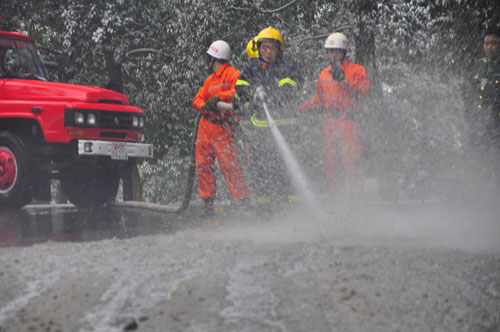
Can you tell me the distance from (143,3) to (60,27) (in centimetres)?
375

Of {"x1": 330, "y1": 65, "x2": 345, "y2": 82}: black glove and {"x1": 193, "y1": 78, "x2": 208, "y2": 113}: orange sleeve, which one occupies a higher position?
{"x1": 330, "y1": 65, "x2": 345, "y2": 82}: black glove

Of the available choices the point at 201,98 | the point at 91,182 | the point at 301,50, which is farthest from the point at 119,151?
the point at 301,50

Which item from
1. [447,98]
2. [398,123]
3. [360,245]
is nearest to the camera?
[360,245]

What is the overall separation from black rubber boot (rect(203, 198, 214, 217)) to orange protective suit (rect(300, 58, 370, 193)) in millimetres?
1455

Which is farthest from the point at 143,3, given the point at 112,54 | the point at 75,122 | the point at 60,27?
the point at 75,122

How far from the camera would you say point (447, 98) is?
23.1 m

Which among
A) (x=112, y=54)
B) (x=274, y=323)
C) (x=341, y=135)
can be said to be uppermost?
(x=112, y=54)

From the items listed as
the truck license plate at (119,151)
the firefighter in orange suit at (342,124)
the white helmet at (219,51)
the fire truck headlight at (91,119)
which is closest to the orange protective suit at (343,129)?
the firefighter in orange suit at (342,124)

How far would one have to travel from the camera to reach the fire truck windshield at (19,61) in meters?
10.1

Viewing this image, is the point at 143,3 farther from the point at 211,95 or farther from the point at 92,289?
the point at 92,289

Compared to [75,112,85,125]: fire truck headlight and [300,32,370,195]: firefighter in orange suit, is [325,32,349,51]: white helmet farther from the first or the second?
[75,112,85,125]: fire truck headlight

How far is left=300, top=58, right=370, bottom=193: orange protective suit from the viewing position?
29.8ft

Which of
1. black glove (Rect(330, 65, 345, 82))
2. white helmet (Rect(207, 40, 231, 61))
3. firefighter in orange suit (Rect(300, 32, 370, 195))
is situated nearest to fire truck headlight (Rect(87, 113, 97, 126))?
white helmet (Rect(207, 40, 231, 61))

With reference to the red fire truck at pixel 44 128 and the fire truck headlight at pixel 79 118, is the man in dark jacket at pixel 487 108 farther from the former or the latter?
the fire truck headlight at pixel 79 118
